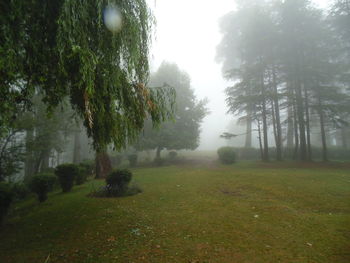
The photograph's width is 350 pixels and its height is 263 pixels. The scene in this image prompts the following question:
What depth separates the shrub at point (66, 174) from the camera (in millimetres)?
9266

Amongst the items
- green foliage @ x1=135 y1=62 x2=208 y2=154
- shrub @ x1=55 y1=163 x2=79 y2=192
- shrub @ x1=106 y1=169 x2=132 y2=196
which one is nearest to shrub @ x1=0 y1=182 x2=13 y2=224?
shrub @ x1=106 y1=169 x2=132 y2=196

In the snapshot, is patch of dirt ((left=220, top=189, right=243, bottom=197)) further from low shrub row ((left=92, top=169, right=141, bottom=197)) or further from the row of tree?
the row of tree

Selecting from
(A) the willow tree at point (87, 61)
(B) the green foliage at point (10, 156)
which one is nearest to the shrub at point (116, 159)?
(B) the green foliage at point (10, 156)

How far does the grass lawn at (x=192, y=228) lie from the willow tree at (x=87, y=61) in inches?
87.9

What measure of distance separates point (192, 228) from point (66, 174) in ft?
25.2

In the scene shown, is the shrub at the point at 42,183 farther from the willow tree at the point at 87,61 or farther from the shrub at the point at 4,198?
the willow tree at the point at 87,61

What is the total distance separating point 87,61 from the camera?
Result: 10.7 feet

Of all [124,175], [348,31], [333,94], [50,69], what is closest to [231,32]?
[348,31]

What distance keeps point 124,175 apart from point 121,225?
3216mm

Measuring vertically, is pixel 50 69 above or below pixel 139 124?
above

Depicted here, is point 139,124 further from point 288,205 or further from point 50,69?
point 288,205

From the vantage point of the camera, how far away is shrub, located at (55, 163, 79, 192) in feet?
30.4

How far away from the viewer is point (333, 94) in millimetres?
14227

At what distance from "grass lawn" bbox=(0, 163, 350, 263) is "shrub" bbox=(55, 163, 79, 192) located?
2.43 m
